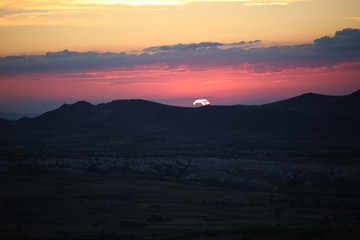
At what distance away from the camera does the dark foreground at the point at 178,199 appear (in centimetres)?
3388

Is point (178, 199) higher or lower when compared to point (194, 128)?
lower

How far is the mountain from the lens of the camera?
12325cm

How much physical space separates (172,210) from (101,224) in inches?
343

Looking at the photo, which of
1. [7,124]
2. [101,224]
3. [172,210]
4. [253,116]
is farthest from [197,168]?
[7,124]

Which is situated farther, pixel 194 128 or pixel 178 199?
pixel 194 128

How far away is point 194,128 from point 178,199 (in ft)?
357

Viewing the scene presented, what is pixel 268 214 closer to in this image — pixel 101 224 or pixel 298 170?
pixel 101 224

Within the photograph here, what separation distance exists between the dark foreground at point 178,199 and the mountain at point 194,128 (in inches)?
1503

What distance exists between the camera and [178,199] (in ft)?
169

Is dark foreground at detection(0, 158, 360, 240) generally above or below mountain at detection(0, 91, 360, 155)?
below

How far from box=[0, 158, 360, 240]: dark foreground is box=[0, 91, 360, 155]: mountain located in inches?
1503

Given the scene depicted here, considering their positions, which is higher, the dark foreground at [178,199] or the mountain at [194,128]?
the mountain at [194,128]

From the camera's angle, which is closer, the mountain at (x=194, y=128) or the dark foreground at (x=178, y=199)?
the dark foreground at (x=178, y=199)

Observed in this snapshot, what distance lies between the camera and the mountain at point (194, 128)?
404 ft
